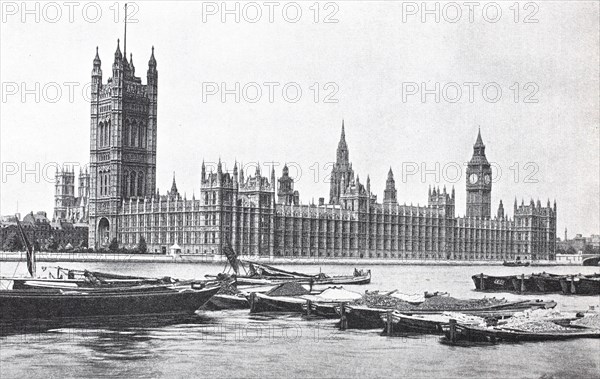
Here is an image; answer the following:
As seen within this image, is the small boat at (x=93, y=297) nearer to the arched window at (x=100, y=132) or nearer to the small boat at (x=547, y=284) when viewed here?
the small boat at (x=547, y=284)

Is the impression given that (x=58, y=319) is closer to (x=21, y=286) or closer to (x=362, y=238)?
(x=21, y=286)

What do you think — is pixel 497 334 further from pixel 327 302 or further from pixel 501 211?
pixel 501 211

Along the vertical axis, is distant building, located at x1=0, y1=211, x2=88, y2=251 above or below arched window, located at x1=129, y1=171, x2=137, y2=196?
below

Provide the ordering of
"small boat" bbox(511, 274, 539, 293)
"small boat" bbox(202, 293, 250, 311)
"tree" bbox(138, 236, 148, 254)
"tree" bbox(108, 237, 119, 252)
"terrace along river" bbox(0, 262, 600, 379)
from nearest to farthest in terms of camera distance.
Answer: "terrace along river" bbox(0, 262, 600, 379) < "small boat" bbox(202, 293, 250, 311) < "small boat" bbox(511, 274, 539, 293) < "tree" bbox(138, 236, 148, 254) < "tree" bbox(108, 237, 119, 252)

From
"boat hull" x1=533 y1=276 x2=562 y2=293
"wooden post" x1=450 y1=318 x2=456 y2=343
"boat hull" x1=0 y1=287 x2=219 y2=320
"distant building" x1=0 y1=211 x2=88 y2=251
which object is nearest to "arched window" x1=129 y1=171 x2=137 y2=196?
"distant building" x1=0 y1=211 x2=88 y2=251

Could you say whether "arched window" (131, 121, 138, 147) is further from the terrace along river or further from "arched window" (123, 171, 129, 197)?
the terrace along river

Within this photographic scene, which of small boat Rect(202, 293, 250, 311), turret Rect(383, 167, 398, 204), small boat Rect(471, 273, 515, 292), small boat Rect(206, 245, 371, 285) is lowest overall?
small boat Rect(471, 273, 515, 292)
